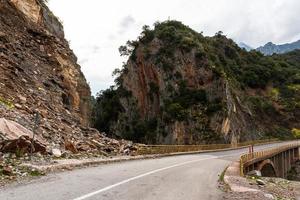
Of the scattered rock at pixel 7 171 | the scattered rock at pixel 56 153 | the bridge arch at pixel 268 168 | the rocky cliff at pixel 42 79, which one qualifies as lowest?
the bridge arch at pixel 268 168

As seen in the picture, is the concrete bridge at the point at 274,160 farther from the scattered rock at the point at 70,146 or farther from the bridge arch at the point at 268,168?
the scattered rock at the point at 70,146

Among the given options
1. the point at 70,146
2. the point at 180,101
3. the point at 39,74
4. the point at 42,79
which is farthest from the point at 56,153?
the point at 180,101

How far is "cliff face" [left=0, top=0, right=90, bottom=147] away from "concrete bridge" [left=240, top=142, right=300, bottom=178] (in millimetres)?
15135

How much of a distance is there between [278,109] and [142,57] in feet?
149

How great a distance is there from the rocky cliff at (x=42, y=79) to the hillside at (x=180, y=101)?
1745 inches

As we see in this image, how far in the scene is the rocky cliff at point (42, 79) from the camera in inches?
756

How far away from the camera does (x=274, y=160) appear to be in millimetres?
54406

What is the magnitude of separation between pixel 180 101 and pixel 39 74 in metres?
53.8

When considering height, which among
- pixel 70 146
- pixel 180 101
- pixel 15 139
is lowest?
pixel 70 146

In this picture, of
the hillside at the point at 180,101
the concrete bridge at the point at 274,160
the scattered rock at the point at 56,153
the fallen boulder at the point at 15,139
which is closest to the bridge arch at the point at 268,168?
the concrete bridge at the point at 274,160

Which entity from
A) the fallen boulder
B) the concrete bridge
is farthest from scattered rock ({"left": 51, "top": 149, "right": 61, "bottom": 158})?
the concrete bridge

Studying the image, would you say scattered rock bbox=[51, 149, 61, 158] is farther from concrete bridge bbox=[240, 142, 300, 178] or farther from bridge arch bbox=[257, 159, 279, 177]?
bridge arch bbox=[257, 159, 279, 177]

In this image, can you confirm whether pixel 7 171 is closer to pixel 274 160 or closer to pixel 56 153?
pixel 56 153

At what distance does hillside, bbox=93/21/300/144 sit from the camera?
73188 mm
